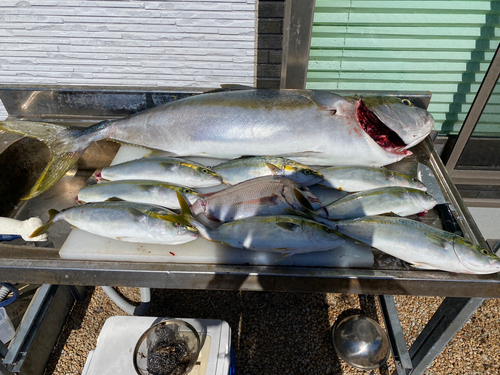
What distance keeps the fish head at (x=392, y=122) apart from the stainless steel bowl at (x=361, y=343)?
5.43ft

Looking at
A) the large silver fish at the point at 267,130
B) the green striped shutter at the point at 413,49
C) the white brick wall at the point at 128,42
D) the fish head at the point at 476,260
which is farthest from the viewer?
the white brick wall at the point at 128,42

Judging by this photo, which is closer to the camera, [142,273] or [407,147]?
[142,273]

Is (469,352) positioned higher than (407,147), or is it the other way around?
(407,147)

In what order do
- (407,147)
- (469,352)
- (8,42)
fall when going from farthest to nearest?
(8,42), (469,352), (407,147)

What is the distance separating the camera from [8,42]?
412 cm

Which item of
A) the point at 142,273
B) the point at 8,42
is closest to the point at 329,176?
the point at 142,273

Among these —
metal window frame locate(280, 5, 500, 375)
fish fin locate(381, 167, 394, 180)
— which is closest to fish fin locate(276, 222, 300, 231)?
fish fin locate(381, 167, 394, 180)

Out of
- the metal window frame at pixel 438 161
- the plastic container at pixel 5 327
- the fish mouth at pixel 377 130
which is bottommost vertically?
the plastic container at pixel 5 327

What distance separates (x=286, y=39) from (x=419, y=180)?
231cm

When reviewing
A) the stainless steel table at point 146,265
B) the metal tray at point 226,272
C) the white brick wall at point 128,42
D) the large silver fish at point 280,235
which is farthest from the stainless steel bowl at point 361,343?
the white brick wall at point 128,42

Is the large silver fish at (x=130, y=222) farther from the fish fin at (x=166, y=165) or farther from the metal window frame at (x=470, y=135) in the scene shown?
the metal window frame at (x=470, y=135)

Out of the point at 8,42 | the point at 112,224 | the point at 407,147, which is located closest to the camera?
the point at 112,224

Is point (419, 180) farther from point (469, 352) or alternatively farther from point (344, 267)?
point (469, 352)

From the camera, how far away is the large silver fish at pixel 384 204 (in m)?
1.92
